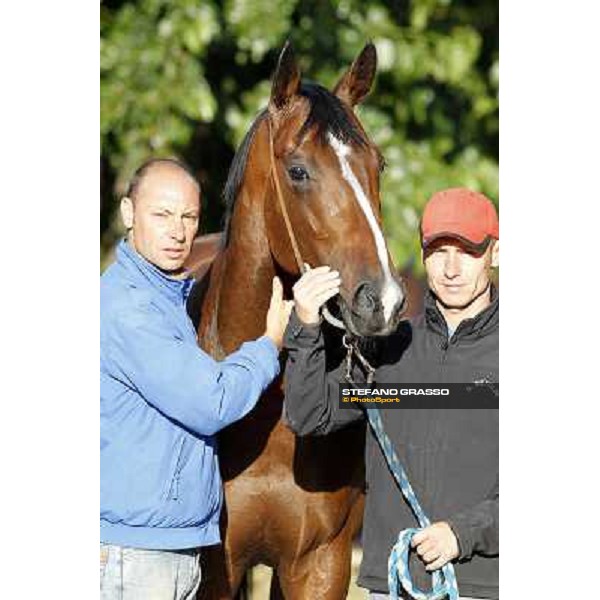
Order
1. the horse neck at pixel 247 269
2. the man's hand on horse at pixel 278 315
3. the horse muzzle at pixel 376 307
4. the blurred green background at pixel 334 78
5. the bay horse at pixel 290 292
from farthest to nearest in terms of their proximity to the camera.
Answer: the blurred green background at pixel 334 78 < the horse neck at pixel 247 269 < the man's hand on horse at pixel 278 315 < the bay horse at pixel 290 292 < the horse muzzle at pixel 376 307

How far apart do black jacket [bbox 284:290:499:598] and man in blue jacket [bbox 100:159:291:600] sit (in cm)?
12

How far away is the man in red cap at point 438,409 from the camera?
293cm

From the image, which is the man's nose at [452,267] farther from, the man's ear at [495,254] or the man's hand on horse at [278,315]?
the man's hand on horse at [278,315]

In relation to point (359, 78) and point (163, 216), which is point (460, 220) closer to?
point (359, 78)

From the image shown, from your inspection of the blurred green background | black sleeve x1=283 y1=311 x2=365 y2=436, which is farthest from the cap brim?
the blurred green background

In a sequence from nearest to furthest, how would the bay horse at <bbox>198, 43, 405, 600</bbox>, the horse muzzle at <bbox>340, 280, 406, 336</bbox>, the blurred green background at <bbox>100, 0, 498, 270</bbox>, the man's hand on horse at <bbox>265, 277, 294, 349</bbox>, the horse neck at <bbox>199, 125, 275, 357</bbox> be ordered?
1. the horse muzzle at <bbox>340, 280, 406, 336</bbox>
2. the bay horse at <bbox>198, 43, 405, 600</bbox>
3. the man's hand on horse at <bbox>265, 277, 294, 349</bbox>
4. the horse neck at <bbox>199, 125, 275, 357</bbox>
5. the blurred green background at <bbox>100, 0, 498, 270</bbox>

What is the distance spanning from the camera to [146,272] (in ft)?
9.84

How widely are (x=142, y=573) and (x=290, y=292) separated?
0.75m

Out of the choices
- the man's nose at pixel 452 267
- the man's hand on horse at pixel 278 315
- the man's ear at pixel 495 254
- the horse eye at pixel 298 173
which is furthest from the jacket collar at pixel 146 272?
the man's ear at pixel 495 254

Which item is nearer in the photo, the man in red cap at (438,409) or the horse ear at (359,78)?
the man in red cap at (438,409)

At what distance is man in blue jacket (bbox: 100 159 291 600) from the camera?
2906 millimetres

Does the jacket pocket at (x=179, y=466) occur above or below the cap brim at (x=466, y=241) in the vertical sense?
below

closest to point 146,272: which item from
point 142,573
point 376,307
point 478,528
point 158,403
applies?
point 158,403

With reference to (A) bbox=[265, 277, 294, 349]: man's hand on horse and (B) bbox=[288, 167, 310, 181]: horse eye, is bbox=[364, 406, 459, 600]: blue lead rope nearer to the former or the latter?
(A) bbox=[265, 277, 294, 349]: man's hand on horse
